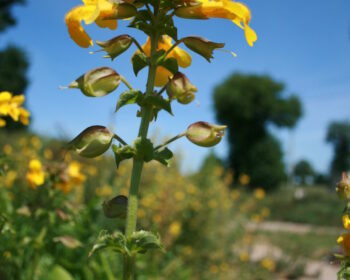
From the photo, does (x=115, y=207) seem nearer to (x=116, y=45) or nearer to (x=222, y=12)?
(x=116, y=45)

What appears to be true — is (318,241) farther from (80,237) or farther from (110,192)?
(80,237)

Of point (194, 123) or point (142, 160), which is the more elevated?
point (194, 123)

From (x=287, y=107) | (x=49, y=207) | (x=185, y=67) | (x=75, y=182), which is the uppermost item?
(x=287, y=107)

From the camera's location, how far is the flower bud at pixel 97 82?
0.94 m

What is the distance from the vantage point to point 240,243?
6184 millimetres

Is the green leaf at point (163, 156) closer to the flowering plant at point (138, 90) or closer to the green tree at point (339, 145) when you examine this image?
the flowering plant at point (138, 90)

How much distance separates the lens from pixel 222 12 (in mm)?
984

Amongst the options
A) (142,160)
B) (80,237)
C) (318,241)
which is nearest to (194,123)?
(142,160)

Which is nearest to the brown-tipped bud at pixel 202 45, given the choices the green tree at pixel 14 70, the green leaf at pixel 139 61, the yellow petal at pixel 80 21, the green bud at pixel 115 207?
the green leaf at pixel 139 61

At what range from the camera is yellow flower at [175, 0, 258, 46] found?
0.96 metres

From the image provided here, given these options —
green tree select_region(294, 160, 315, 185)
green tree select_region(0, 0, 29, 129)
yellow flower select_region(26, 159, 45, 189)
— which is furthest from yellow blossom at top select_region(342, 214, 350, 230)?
green tree select_region(294, 160, 315, 185)

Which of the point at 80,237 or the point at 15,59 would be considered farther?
the point at 15,59

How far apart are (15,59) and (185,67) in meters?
31.2

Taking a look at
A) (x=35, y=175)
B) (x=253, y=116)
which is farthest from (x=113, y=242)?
(x=253, y=116)
